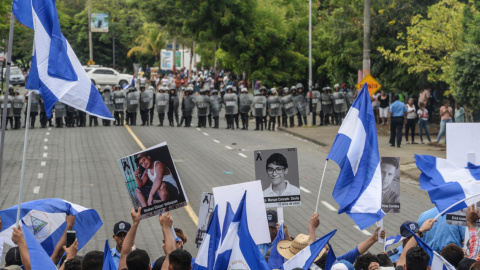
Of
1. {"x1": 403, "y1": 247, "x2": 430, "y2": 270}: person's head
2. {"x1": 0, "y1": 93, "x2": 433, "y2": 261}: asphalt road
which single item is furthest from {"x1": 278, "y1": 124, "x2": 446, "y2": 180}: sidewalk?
{"x1": 403, "y1": 247, "x2": 430, "y2": 270}: person's head

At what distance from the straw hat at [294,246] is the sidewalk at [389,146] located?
14.9 meters

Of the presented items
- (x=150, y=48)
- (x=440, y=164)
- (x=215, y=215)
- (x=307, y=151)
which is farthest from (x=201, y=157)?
(x=150, y=48)

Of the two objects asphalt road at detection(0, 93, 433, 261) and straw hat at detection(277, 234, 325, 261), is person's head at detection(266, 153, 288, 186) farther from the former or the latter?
asphalt road at detection(0, 93, 433, 261)

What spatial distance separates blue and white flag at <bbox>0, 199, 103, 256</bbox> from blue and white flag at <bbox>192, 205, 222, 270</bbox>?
178cm

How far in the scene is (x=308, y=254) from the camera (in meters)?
7.27

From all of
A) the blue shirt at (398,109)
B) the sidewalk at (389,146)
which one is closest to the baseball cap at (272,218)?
the sidewalk at (389,146)

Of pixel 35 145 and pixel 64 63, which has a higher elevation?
pixel 64 63

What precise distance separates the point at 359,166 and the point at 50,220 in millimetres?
3424

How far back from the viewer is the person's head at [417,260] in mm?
6703

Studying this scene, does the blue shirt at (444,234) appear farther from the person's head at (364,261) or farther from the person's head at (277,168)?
the person's head at (364,261)

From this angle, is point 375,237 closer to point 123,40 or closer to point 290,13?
point 290,13

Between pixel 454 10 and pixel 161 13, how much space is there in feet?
62.1

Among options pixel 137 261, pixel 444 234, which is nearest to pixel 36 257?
pixel 137 261

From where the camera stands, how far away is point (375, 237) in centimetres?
800
